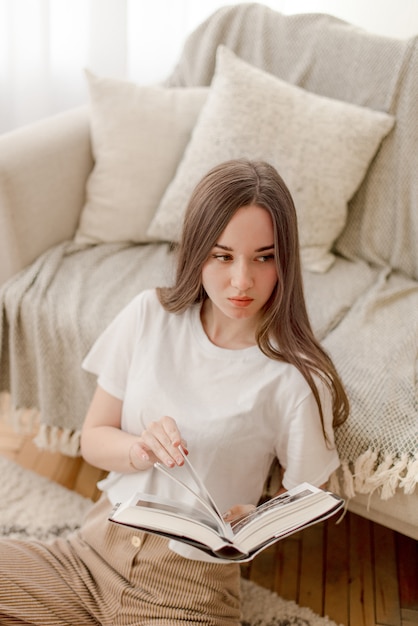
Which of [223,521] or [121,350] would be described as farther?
[121,350]

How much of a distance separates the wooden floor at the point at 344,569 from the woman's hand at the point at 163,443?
1.93 feet

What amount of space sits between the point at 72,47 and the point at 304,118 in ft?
3.11

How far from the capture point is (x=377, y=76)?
168 cm

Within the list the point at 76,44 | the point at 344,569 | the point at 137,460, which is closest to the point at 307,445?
the point at 137,460

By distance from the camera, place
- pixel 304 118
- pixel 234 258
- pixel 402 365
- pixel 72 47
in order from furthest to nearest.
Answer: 1. pixel 72 47
2. pixel 304 118
3. pixel 402 365
4. pixel 234 258

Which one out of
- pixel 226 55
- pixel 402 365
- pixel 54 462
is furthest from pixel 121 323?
pixel 226 55

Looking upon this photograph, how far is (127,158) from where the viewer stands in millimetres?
1719

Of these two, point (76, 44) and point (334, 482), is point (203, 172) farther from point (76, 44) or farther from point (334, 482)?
point (76, 44)

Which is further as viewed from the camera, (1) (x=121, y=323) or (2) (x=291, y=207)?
(1) (x=121, y=323)

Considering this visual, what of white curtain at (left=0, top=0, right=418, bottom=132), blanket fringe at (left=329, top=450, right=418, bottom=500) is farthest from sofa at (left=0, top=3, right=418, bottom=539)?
white curtain at (left=0, top=0, right=418, bottom=132)

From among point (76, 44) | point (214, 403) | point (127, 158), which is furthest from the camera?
point (76, 44)

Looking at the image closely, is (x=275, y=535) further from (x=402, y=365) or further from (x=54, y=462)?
(x=54, y=462)

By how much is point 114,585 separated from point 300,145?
1037 mm

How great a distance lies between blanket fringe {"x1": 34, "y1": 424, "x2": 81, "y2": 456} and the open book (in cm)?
71
